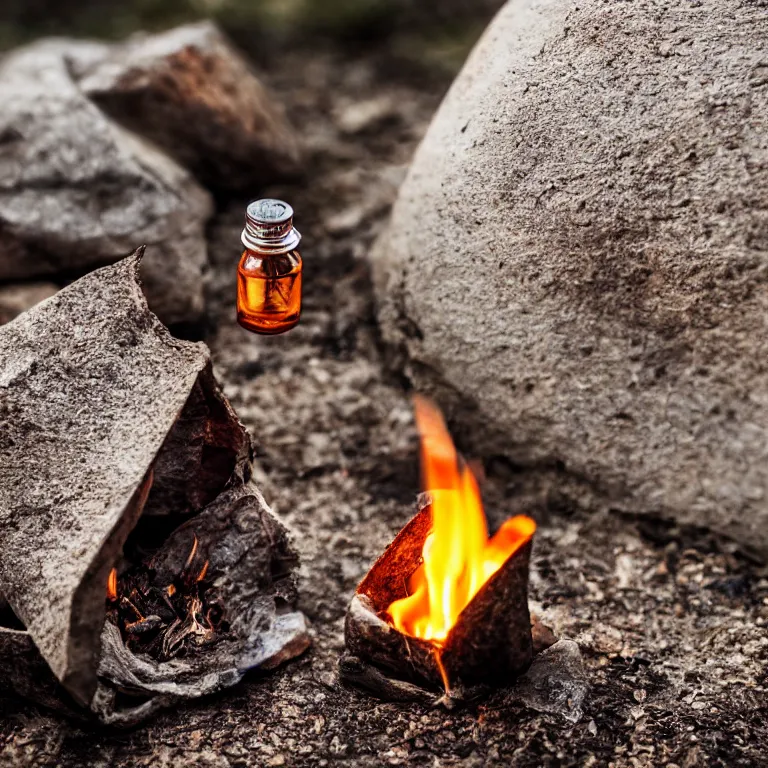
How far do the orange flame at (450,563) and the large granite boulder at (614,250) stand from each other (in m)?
0.58

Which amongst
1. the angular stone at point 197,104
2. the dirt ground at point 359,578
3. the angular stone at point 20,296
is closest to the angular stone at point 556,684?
the dirt ground at point 359,578

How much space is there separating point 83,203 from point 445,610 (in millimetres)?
2194

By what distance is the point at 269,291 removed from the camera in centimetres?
265

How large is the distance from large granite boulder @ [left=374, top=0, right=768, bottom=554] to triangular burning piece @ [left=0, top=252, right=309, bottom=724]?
981mm

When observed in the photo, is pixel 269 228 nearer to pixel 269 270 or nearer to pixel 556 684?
pixel 269 270

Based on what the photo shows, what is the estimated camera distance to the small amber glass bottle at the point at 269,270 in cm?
241

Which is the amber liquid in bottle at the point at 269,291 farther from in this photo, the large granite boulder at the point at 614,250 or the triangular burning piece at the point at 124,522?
the large granite boulder at the point at 614,250

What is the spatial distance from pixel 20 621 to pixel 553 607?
1451 mm

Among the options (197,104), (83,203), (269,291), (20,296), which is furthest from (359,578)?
(197,104)

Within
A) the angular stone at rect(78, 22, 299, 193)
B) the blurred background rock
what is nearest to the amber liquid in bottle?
the angular stone at rect(78, 22, 299, 193)

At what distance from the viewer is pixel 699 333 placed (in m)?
2.78

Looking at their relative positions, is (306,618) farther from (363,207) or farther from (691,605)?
(363,207)

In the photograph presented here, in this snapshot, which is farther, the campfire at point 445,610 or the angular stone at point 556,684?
the angular stone at point 556,684

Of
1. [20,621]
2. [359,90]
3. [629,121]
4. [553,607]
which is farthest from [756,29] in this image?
[359,90]
